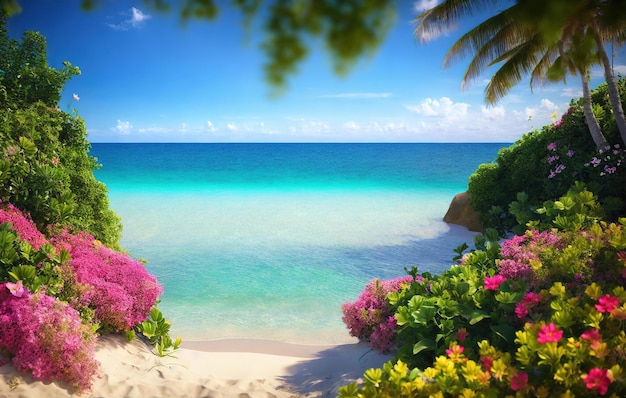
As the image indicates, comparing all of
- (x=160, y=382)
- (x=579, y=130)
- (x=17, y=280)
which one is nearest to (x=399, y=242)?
(x=579, y=130)

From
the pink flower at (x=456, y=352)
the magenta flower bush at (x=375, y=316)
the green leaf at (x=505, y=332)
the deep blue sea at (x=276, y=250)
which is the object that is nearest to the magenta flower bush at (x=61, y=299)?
the deep blue sea at (x=276, y=250)

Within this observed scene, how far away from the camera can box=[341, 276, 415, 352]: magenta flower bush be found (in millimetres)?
5180

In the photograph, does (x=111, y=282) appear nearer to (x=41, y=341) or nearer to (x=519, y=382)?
(x=41, y=341)

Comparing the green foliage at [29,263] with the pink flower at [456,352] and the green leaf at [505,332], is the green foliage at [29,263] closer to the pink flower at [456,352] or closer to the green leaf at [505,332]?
the pink flower at [456,352]

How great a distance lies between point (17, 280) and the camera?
13.9ft

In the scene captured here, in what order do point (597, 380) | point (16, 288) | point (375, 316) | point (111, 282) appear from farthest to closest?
point (111, 282), point (375, 316), point (16, 288), point (597, 380)

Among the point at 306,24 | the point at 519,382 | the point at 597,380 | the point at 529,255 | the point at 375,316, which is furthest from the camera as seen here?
the point at 375,316

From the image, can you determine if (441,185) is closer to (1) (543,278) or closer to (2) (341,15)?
(1) (543,278)

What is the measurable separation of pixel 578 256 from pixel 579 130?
593cm

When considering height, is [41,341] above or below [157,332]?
above

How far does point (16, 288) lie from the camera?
4148 millimetres

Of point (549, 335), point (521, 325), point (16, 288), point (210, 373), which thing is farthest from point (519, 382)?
point (16, 288)

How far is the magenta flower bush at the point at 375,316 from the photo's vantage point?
518 centimetres

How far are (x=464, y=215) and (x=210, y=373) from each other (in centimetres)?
1332
